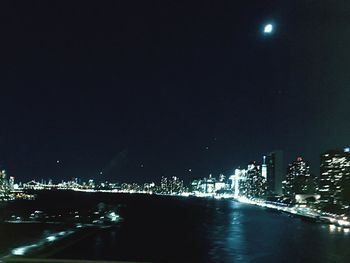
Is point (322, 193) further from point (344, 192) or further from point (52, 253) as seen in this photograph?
point (52, 253)

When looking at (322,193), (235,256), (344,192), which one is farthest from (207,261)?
(322,193)

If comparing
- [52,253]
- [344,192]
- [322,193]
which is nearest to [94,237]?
[52,253]

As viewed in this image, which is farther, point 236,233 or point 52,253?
point 236,233

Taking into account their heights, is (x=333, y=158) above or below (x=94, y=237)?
above

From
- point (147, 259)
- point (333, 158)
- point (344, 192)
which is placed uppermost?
point (333, 158)

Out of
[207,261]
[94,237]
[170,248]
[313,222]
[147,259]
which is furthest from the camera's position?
[313,222]

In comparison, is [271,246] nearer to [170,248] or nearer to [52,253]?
[170,248]

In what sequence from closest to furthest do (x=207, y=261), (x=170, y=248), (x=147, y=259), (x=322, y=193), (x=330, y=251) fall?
(x=207, y=261) → (x=147, y=259) → (x=170, y=248) → (x=330, y=251) → (x=322, y=193)

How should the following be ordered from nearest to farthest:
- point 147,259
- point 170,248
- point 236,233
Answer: point 147,259 < point 170,248 < point 236,233

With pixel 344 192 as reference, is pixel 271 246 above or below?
below
